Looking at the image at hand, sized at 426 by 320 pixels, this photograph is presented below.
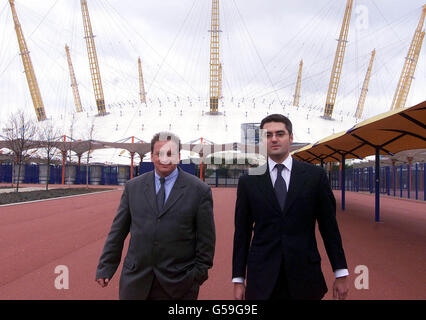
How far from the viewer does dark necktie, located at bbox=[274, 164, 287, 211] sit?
84.0 inches

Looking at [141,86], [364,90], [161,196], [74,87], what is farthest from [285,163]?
[141,86]

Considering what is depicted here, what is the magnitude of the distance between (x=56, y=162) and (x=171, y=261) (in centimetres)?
4315

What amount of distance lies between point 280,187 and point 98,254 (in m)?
4.92

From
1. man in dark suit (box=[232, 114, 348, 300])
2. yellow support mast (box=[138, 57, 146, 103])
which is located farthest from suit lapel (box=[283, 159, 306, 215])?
yellow support mast (box=[138, 57, 146, 103])

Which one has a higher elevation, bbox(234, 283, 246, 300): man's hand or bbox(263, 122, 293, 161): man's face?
bbox(263, 122, 293, 161): man's face

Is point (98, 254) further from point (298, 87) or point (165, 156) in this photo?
point (298, 87)

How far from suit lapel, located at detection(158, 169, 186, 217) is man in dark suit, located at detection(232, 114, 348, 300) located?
1.42 feet

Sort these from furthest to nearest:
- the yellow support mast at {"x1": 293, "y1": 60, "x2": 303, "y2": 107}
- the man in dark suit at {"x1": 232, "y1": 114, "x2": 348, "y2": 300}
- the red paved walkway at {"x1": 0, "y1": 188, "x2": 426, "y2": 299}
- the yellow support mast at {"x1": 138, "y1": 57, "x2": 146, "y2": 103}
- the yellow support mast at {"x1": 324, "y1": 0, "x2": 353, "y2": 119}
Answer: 1. the yellow support mast at {"x1": 138, "y1": 57, "x2": 146, "y2": 103}
2. the yellow support mast at {"x1": 293, "y1": 60, "x2": 303, "y2": 107}
3. the yellow support mast at {"x1": 324, "y1": 0, "x2": 353, "y2": 119}
4. the red paved walkway at {"x1": 0, "y1": 188, "x2": 426, "y2": 299}
5. the man in dark suit at {"x1": 232, "y1": 114, "x2": 348, "y2": 300}

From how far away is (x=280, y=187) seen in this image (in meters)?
2.16

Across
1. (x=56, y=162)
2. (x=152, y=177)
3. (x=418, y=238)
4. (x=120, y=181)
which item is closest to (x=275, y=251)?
(x=152, y=177)

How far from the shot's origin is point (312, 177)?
7.09 ft

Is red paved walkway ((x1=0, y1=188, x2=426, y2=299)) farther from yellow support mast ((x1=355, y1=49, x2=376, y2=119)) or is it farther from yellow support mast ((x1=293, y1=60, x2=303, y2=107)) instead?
yellow support mast ((x1=293, y1=60, x2=303, y2=107))

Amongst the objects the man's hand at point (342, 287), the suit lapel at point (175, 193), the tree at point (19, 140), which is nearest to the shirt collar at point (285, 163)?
the suit lapel at point (175, 193)

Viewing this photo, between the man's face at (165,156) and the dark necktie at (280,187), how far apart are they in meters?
0.73
